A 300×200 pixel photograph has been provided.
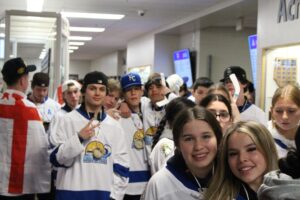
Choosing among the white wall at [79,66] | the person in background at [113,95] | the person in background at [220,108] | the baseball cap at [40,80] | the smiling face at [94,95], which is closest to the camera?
the person in background at [220,108]

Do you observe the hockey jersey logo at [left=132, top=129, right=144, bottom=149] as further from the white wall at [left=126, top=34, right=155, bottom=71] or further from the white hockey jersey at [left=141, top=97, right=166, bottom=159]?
the white wall at [left=126, top=34, right=155, bottom=71]

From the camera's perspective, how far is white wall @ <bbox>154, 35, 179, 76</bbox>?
12.6 meters

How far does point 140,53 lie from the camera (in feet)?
46.8

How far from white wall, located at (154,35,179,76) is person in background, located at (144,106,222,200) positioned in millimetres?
10589

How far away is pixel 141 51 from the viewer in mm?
14117

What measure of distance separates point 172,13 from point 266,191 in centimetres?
861

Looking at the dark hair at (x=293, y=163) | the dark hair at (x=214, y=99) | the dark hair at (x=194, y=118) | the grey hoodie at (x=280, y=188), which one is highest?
the dark hair at (x=214, y=99)

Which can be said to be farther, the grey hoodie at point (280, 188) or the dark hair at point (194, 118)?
the dark hair at point (194, 118)

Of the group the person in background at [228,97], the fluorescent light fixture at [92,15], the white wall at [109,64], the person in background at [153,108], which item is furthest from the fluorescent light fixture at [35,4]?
the white wall at [109,64]

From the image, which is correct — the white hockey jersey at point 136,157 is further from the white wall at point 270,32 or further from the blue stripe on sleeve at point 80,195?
the white wall at point 270,32

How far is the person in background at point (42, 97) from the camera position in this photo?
17.3ft

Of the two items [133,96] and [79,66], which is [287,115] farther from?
[79,66]

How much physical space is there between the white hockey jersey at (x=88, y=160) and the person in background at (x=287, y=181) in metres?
1.82

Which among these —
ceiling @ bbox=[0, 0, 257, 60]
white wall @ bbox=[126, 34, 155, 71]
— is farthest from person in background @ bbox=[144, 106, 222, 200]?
white wall @ bbox=[126, 34, 155, 71]
